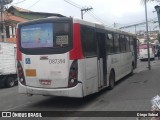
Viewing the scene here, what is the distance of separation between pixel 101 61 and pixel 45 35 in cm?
296

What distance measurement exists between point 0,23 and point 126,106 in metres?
27.7

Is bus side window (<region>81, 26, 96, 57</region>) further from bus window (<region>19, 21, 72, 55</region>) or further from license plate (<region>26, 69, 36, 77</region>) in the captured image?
license plate (<region>26, 69, 36, 77</region>)

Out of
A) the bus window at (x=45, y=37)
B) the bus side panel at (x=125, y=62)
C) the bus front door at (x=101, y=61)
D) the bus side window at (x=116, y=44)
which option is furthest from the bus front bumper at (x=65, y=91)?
the bus side panel at (x=125, y=62)

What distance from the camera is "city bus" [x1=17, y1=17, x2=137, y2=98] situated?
418 inches

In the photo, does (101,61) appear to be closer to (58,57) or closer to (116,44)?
(58,57)

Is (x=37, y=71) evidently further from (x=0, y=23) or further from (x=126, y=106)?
(x=0, y=23)

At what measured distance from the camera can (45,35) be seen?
11094mm

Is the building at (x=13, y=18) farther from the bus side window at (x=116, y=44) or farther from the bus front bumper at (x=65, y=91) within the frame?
the bus front bumper at (x=65, y=91)

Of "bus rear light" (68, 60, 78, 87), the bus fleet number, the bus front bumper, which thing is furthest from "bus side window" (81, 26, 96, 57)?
the bus front bumper

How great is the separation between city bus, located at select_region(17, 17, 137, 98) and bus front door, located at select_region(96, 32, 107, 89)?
323 millimetres

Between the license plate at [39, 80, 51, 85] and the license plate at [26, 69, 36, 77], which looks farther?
the license plate at [26, 69, 36, 77]

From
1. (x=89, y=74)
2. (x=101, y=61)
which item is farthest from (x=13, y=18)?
(x=89, y=74)

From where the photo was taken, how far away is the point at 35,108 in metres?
11.1

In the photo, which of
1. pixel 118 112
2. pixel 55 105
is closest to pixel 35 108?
pixel 55 105
